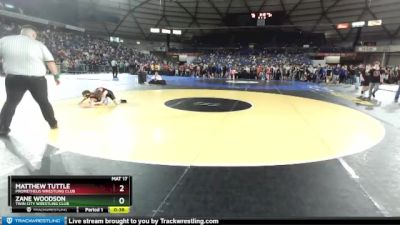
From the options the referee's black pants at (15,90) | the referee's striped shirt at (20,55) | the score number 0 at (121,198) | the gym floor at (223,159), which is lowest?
the gym floor at (223,159)

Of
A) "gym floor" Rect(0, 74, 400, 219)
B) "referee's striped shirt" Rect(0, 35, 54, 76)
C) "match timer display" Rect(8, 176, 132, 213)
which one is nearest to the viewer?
"match timer display" Rect(8, 176, 132, 213)

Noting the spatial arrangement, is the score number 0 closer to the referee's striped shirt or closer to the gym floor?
the gym floor

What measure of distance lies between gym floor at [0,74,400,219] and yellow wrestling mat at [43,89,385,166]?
14 millimetres

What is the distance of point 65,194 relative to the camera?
5.93 feet

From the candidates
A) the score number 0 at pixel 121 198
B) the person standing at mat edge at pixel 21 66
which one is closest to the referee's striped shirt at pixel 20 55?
the person standing at mat edge at pixel 21 66

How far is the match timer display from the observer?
1.80m

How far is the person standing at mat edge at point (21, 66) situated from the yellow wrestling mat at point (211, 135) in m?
0.60

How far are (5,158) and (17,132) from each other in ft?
3.82

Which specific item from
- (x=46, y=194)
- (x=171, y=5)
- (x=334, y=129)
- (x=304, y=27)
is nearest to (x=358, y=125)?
(x=334, y=129)

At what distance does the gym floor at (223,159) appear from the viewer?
2150mm

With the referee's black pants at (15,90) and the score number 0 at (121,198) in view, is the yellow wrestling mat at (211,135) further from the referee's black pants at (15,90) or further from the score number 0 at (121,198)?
the score number 0 at (121,198)

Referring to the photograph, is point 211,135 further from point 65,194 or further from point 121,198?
point 65,194

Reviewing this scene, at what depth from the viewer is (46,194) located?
1.81 meters

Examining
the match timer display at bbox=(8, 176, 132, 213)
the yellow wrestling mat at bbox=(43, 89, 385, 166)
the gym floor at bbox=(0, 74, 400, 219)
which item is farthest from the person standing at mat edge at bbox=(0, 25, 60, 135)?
the match timer display at bbox=(8, 176, 132, 213)
